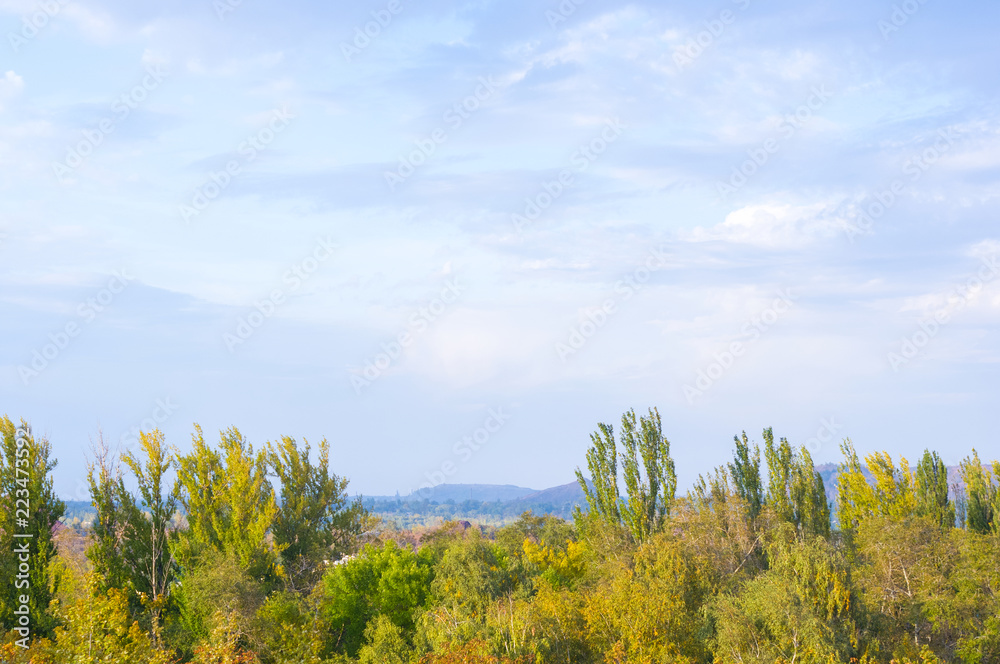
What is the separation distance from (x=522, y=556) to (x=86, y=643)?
29077 mm

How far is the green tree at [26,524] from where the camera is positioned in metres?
33.7

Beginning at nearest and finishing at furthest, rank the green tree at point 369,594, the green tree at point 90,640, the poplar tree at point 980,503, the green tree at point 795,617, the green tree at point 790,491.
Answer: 1. the green tree at point 90,640
2. the green tree at point 795,617
3. the green tree at point 369,594
4. the green tree at point 790,491
5. the poplar tree at point 980,503

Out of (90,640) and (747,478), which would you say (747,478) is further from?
(90,640)

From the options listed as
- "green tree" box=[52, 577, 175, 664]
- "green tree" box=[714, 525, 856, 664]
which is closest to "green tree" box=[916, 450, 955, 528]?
"green tree" box=[714, 525, 856, 664]

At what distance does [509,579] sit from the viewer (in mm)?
39750

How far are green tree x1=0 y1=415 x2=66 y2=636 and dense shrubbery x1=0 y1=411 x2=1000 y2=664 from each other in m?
0.10

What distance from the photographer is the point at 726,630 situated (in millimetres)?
28672

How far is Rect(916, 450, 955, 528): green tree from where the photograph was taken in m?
54.8

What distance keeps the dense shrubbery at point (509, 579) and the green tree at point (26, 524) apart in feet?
0.32

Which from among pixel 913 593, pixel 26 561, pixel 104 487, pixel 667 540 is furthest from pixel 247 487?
pixel 913 593

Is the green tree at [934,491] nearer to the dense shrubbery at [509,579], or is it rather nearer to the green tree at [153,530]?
the dense shrubbery at [509,579]

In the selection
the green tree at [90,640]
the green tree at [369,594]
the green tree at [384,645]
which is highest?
the green tree at [90,640]

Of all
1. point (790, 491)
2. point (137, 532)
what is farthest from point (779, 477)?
point (137, 532)

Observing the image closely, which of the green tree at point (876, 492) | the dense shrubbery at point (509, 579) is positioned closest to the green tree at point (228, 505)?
the dense shrubbery at point (509, 579)
